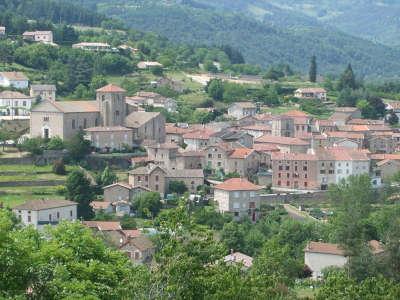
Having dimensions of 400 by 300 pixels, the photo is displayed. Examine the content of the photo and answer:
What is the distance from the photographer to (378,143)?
6931 centimetres

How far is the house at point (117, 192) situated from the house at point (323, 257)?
10963 millimetres

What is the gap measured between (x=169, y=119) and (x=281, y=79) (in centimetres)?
2836

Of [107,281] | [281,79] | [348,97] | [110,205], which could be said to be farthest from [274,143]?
[107,281]

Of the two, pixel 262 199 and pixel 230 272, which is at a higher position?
pixel 230 272

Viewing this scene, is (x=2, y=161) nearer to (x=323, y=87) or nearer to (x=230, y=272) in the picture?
(x=230, y=272)

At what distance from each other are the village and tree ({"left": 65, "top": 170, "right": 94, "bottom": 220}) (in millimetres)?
113

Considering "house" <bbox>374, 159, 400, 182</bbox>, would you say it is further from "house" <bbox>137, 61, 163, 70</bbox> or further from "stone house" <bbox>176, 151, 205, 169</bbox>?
"house" <bbox>137, 61, 163, 70</bbox>

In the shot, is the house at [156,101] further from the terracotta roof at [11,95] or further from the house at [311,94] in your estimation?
the house at [311,94]

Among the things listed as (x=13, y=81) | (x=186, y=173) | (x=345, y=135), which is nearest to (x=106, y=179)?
(x=186, y=173)

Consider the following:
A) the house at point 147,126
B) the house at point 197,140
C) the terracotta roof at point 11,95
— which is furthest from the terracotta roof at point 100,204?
the terracotta roof at point 11,95

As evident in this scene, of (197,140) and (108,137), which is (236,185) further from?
(197,140)

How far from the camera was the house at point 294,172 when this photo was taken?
6084 centimetres

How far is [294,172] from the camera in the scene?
6125 cm

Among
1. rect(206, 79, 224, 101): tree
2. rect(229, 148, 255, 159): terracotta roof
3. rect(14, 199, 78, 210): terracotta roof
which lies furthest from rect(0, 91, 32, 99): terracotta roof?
rect(14, 199, 78, 210): terracotta roof
